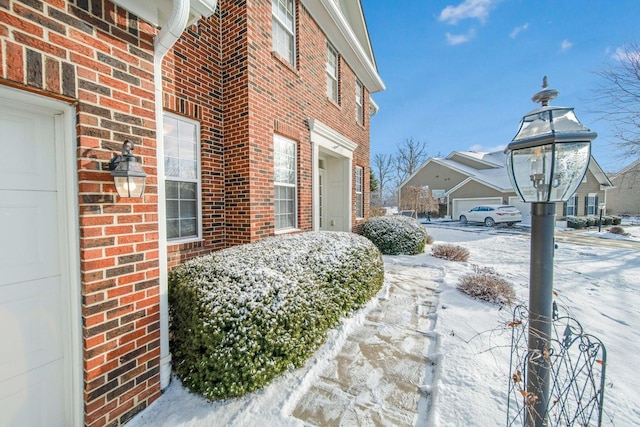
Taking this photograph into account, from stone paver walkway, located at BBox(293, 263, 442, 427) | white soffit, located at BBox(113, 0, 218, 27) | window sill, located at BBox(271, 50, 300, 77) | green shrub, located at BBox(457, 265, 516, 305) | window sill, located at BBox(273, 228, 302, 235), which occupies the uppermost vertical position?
window sill, located at BBox(271, 50, 300, 77)

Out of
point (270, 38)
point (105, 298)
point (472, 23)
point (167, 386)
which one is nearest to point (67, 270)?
point (105, 298)

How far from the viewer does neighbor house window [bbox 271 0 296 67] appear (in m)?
5.11

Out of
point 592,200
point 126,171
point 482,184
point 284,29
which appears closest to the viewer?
point 126,171

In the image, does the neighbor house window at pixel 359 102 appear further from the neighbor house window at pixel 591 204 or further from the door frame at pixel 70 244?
the neighbor house window at pixel 591 204

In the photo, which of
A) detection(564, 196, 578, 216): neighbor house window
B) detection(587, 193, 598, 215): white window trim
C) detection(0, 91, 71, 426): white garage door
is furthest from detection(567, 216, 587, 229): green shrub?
detection(0, 91, 71, 426): white garage door

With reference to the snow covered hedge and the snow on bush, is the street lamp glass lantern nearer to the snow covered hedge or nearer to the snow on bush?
the snow covered hedge

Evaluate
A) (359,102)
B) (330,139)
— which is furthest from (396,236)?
(359,102)

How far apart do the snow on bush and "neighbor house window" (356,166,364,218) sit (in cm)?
93

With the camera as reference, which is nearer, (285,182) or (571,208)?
(285,182)

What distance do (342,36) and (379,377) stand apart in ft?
25.8

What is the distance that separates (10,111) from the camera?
5.60 feet

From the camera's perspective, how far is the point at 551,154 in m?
1.59

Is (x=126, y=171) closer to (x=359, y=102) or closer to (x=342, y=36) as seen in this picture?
(x=342, y=36)

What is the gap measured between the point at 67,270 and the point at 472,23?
433 inches
